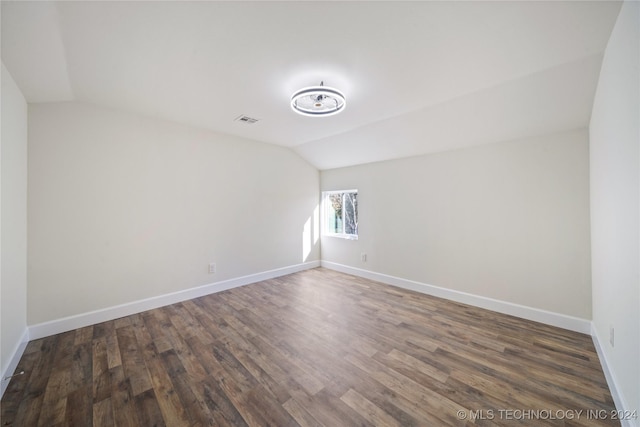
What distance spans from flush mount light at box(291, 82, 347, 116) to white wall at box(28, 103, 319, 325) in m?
1.83

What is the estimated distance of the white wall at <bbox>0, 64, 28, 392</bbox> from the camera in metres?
1.77

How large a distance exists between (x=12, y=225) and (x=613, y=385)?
14.8 feet

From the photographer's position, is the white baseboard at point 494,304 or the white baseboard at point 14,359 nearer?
the white baseboard at point 14,359

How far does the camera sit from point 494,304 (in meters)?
2.90

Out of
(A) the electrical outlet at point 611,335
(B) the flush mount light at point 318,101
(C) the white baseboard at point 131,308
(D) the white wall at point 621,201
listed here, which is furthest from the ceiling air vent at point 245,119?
(A) the electrical outlet at point 611,335

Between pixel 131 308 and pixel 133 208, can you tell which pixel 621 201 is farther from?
pixel 131 308

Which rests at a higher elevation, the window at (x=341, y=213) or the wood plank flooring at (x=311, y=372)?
the window at (x=341, y=213)

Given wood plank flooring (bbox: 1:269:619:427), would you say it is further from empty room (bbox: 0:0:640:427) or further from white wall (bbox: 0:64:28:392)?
white wall (bbox: 0:64:28:392)

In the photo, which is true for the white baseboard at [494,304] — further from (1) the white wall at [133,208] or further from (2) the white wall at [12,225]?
(2) the white wall at [12,225]

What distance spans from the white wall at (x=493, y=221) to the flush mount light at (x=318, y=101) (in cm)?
184

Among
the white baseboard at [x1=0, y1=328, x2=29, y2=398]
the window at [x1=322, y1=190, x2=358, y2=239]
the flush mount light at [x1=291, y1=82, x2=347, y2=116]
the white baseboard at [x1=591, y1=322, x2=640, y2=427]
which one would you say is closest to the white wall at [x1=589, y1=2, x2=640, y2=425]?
the white baseboard at [x1=591, y1=322, x2=640, y2=427]

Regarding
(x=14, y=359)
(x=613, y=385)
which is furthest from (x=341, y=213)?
(x=14, y=359)

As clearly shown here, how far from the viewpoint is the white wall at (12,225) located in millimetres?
1766

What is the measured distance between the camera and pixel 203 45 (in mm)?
1678
